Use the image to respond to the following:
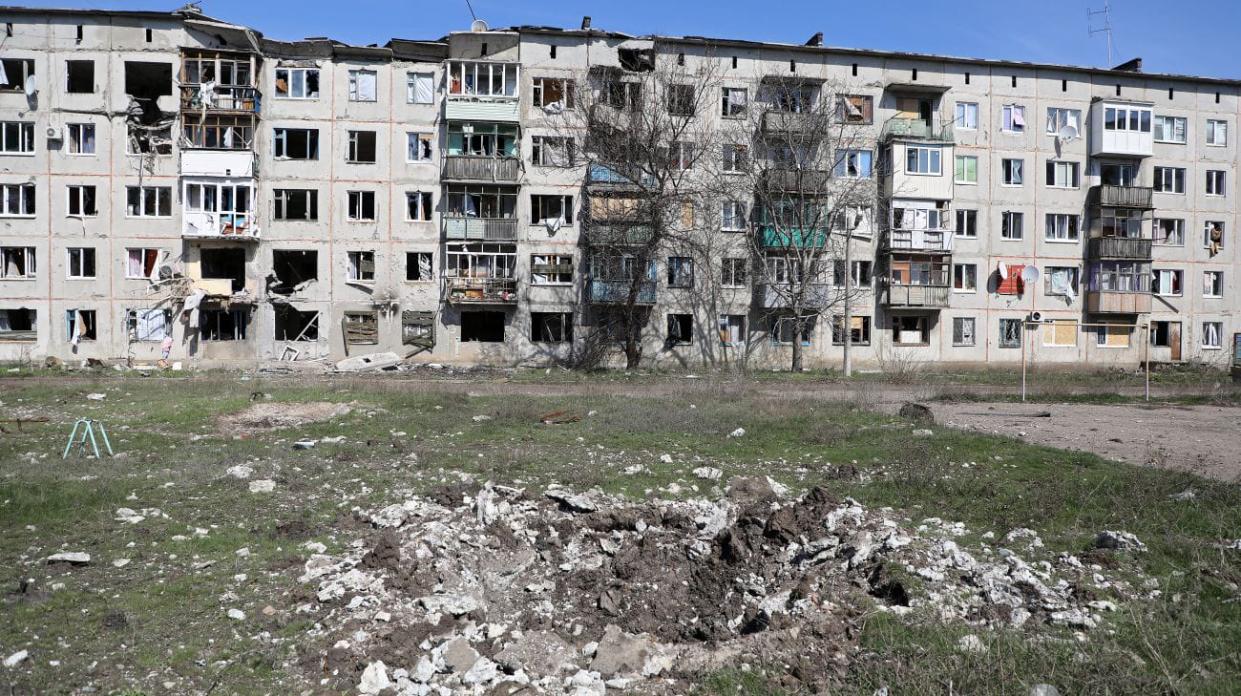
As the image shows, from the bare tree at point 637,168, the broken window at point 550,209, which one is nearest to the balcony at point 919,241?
the bare tree at point 637,168

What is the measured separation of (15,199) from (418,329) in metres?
21.1

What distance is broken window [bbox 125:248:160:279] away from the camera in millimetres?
38812

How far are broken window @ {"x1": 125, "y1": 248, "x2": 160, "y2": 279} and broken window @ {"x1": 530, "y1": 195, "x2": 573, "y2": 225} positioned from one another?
63.4ft

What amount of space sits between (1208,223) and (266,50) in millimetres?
56190

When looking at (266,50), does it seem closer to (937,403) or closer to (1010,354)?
(937,403)

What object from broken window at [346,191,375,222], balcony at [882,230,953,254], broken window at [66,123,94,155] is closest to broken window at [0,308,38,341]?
broken window at [66,123,94,155]

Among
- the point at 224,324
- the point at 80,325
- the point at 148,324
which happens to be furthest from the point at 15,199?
the point at 224,324

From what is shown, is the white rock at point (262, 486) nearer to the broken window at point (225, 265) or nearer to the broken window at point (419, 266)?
the broken window at point (419, 266)

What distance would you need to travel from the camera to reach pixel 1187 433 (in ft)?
55.0

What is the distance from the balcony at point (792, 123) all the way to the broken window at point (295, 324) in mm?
26036

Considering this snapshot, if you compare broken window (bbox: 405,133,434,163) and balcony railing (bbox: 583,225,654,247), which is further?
broken window (bbox: 405,133,434,163)

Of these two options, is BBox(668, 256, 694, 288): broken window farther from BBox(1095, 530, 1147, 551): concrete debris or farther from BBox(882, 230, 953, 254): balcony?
BBox(1095, 530, 1147, 551): concrete debris

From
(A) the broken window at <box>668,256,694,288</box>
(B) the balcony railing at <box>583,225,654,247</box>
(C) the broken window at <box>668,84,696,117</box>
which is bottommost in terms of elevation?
(A) the broken window at <box>668,256,694,288</box>

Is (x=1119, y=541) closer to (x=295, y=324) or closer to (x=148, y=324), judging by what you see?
(x=295, y=324)
